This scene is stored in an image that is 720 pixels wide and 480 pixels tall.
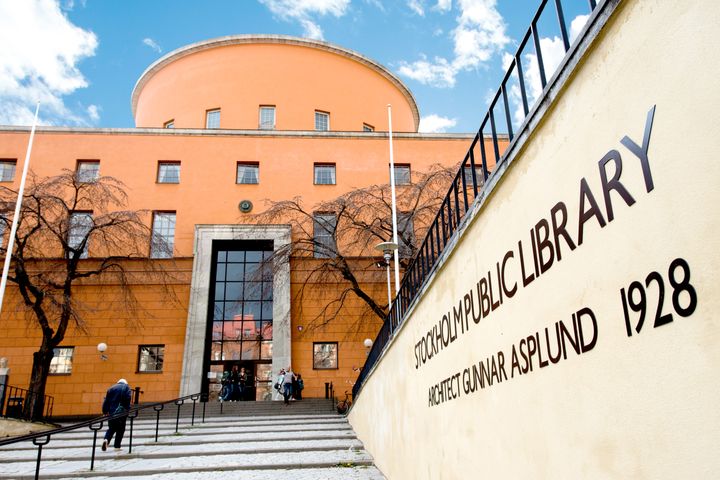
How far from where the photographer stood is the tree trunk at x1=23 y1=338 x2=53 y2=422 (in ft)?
59.0

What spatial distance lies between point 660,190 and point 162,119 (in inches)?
1304

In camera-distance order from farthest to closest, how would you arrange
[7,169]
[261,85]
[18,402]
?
[261,85] < [7,169] < [18,402]

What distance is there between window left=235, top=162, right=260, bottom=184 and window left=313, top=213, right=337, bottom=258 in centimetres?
450

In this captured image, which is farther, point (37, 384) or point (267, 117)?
point (267, 117)

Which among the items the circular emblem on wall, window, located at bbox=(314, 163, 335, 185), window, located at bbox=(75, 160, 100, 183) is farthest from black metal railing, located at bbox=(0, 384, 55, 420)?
window, located at bbox=(314, 163, 335, 185)

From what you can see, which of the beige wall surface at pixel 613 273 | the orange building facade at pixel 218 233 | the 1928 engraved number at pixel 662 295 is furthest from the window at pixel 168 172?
the 1928 engraved number at pixel 662 295

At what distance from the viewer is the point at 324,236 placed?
2428cm

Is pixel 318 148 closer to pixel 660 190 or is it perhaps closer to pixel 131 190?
A: pixel 131 190

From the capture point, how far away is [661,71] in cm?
229

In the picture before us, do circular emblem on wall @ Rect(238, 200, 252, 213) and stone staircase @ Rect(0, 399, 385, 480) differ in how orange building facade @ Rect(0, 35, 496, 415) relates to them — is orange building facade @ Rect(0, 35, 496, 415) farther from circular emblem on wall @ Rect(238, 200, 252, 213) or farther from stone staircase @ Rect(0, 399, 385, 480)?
stone staircase @ Rect(0, 399, 385, 480)

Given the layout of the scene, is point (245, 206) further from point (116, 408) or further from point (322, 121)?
point (116, 408)

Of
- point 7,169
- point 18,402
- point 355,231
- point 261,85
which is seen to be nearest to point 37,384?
point 18,402

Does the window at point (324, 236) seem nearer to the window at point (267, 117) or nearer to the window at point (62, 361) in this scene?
the window at point (267, 117)

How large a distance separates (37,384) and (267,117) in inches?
722
